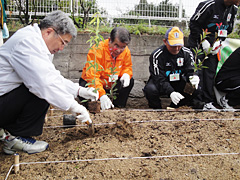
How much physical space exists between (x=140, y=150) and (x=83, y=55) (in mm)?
2367

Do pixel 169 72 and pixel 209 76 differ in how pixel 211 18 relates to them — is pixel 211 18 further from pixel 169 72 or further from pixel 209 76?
pixel 169 72

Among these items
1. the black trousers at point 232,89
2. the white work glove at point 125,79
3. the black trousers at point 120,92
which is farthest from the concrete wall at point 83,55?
the black trousers at point 232,89

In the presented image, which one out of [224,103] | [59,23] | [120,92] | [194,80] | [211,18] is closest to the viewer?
[59,23]

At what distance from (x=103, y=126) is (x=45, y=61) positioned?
3.08 feet

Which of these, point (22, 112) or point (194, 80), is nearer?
point (22, 112)

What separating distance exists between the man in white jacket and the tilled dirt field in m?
0.18

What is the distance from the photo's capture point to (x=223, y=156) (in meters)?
1.81

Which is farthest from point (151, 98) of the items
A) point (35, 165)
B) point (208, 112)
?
point (35, 165)

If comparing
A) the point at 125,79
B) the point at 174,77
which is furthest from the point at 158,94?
the point at 125,79

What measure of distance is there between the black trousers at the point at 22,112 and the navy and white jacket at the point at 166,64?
1.61m

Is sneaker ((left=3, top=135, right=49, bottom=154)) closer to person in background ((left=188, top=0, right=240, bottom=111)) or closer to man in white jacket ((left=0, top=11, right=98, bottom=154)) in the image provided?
man in white jacket ((left=0, top=11, right=98, bottom=154))

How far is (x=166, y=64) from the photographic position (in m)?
3.12

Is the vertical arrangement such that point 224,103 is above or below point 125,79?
below

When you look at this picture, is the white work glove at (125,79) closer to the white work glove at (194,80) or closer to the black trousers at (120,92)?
the black trousers at (120,92)
